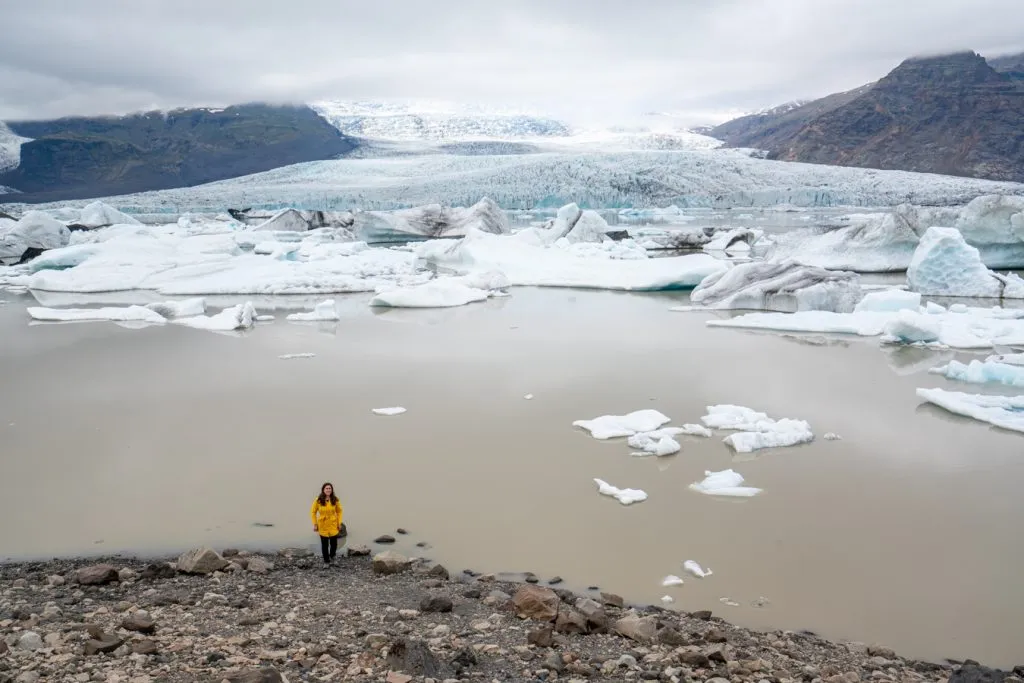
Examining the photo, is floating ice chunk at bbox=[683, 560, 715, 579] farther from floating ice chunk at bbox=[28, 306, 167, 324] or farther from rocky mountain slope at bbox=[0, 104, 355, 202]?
rocky mountain slope at bbox=[0, 104, 355, 202]

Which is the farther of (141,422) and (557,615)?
(141,422)

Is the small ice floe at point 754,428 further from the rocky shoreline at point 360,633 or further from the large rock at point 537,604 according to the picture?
the large rock at point 537,604

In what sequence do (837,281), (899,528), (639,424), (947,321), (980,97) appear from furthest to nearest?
(980,97), (837,281), (947,321), (639,424), (899,528)

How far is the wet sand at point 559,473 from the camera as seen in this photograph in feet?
9.89

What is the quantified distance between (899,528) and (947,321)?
6110 millimetres

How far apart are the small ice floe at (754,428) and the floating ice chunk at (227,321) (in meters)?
6.12

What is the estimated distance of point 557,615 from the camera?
2.56 metres

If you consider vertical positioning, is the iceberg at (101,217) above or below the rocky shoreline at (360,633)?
above

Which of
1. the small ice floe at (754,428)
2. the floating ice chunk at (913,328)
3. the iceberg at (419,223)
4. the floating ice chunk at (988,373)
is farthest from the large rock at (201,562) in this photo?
the iceberg at (419,223)

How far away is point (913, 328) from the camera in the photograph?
7.64 meters

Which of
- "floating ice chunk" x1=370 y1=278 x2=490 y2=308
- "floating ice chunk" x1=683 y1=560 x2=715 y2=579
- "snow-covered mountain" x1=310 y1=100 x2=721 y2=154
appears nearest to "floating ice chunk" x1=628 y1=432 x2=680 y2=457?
"floating ice chunk" x1=683 y1=560 x2=715 y2=579

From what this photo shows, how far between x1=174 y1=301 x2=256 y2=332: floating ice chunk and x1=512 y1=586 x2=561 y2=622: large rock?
7.24 m

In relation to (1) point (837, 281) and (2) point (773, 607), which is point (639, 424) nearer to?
(2) point (773, 607)

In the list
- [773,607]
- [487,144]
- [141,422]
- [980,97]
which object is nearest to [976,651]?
[773,607]
